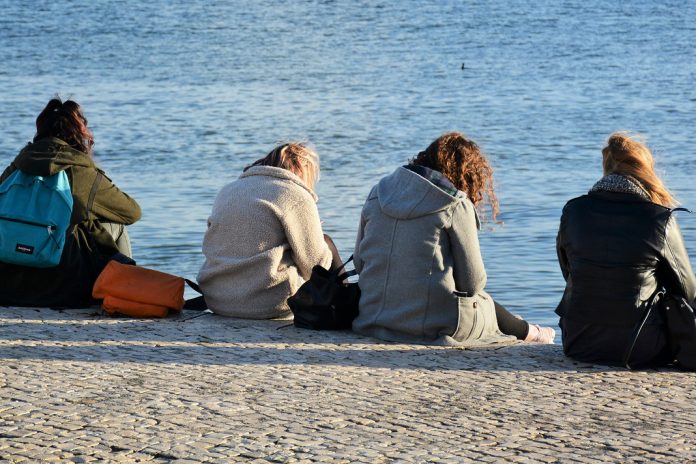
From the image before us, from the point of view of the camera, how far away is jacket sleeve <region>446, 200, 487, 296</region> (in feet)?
20.4

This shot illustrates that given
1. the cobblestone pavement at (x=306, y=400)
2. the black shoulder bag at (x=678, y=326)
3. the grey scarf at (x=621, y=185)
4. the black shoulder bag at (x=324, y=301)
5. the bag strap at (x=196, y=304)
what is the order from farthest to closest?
the bag strap at (x=196, y=304) < the black shoulder bag at (x=324, y=301) < the grey scarf at (x=621, y=185) < the black shoulder bag at (x=678, y=326) < the cobblestone pavement at (x=306, y=400)

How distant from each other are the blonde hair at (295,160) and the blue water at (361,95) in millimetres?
4224

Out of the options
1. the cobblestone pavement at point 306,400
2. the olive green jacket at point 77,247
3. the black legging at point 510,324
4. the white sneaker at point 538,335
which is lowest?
the cobblestone pavement at point 306,400

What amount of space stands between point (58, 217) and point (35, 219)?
13cm

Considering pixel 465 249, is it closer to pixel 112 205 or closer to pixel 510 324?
pixel 510 324

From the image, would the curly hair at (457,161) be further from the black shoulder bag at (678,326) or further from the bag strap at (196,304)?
the bag strap at (196,304)

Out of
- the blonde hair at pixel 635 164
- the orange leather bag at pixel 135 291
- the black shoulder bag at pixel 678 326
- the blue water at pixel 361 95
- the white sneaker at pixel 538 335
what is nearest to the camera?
the black shoulder bag at pixel 678 326

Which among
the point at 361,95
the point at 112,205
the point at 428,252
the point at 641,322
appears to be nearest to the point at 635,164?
the point at 641,322

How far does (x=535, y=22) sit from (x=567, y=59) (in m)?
9.36

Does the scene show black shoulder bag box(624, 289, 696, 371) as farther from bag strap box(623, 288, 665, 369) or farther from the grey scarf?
the grey scarf

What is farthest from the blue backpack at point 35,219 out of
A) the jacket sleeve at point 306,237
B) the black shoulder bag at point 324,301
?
the black shoulder bag at point 324,301

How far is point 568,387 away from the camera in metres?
5.51

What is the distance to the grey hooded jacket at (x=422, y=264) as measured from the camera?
20.5ft

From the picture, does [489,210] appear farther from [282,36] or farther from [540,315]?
[282,36]
